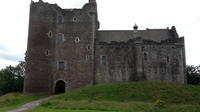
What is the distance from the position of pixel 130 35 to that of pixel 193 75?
61.3ft

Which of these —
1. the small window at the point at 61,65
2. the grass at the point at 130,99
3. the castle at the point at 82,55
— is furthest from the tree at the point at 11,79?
the grass at the point at 130,99

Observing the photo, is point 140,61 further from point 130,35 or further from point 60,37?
point 60,37

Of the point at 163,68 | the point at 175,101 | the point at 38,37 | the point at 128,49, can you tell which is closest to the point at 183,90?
the point at 175,101

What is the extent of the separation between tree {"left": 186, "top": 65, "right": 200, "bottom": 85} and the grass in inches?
856

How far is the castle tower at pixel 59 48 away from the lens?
51719mm

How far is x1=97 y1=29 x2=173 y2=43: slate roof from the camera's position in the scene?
56650mm

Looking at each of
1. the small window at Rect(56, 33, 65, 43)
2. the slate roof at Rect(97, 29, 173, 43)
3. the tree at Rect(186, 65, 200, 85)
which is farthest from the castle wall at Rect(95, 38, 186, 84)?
the tree at Rect(186, 65, 200, 85)

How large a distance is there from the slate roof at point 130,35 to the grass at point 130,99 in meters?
13.6

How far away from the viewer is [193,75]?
219 ft

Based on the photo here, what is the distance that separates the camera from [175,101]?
37.9 m

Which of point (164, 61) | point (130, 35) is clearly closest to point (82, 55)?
point (130, 35)

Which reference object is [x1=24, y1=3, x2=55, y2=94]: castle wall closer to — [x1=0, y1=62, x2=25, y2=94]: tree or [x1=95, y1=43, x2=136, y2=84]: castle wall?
[x1=95, y1=43, x2=136, y2=84]: castle wall

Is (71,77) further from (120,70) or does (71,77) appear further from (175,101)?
(175,101)

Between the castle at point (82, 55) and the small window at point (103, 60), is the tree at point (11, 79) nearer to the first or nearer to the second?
the castle at point (82, 55)
